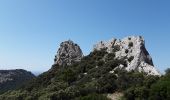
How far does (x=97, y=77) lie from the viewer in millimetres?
80375

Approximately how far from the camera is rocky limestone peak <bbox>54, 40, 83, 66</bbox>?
107094mm

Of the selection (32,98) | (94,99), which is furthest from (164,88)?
(32,98)

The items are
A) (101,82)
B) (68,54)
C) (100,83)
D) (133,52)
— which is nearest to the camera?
(100,83)

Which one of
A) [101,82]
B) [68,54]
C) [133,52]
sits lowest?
[101,82]

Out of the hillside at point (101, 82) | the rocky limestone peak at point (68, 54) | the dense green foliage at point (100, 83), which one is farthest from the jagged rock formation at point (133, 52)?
the rocky limestone peak at point (68, 54)

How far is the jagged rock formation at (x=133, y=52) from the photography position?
→ 77.1 m

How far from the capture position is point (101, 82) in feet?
240

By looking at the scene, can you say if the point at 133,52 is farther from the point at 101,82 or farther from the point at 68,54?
Answer: the point at 68,54

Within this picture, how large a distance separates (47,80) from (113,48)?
1996 cm

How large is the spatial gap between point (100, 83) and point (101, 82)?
0.31 metres

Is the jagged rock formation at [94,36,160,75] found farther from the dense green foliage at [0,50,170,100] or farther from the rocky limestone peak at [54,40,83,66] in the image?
the rocky limestone peak at [54,40,83,66]

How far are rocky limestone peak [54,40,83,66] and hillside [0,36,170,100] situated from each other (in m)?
4.86

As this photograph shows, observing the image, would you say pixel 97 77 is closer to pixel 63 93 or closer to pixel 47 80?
pixel 63 93

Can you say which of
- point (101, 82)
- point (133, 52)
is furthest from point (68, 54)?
point (101, 82)
